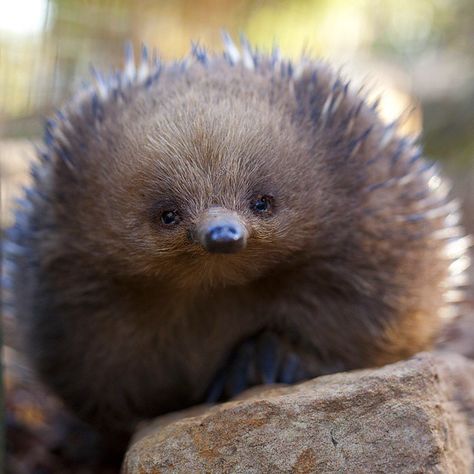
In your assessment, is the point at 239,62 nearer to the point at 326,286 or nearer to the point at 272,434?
the point at 326,286

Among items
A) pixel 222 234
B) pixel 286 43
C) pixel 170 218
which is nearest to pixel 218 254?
pixel 170 218

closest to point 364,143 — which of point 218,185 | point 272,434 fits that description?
point 218,185

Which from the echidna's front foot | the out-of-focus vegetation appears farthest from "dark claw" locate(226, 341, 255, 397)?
the out-of-focus vegetation

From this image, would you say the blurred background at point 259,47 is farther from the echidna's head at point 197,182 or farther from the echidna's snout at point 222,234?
the echidna's snout at point 222,234

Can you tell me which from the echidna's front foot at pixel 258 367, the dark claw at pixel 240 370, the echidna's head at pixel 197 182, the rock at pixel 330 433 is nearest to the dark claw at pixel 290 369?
the echidna's front foot at pixel 258 367

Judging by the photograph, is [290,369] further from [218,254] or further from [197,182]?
[197,182]

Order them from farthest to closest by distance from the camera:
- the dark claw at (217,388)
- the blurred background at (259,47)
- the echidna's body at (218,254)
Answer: the blurred background at (259,47)
the dark claw at (217,388)
the echidna's body at (218,254)

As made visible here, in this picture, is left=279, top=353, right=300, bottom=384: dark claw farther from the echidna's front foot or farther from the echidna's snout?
the echidna's snout
